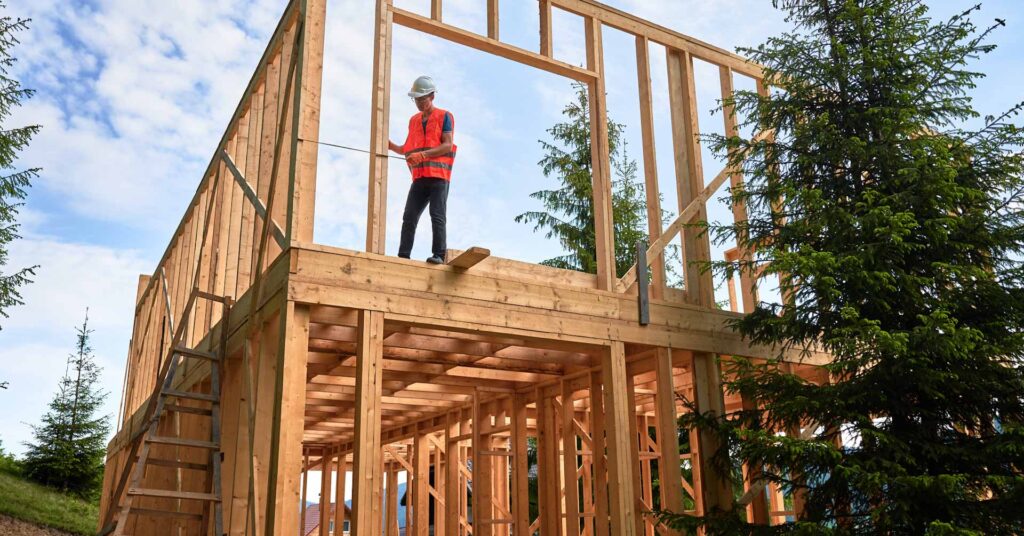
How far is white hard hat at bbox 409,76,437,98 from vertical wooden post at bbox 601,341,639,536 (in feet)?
9.95

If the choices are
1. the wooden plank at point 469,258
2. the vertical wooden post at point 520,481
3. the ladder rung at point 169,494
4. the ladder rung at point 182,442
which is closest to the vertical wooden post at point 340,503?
the vertical wooden post at point 520,481

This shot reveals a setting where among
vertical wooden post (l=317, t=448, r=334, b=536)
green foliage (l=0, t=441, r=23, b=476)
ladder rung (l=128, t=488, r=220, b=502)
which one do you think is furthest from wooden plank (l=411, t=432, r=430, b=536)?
green foliage (l=0, t=441, r=23, b=476)

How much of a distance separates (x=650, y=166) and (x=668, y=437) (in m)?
2.97

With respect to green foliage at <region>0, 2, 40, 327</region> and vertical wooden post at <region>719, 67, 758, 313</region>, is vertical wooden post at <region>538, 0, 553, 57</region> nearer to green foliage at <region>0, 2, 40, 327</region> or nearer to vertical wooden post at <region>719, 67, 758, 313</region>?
vertical wooden post at <region>719, 67, 758, 313</region>

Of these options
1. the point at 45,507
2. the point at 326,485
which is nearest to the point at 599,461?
the point at 326,485

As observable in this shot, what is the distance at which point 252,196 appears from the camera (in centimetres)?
852

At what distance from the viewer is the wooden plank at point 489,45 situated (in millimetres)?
8227

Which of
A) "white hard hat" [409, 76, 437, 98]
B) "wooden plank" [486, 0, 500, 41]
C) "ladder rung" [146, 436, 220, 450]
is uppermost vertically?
"wooden plank" [486, 0, 500, 41]

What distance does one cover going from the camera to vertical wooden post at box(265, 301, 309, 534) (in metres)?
6.41

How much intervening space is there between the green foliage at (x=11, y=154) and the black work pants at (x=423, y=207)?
1367 cm

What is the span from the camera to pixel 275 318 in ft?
23.8

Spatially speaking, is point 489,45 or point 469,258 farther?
point 489,45

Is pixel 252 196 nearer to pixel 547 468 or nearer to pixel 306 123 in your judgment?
pixel 306 123

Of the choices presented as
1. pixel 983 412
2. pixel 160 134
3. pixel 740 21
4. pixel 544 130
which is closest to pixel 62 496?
pixel 160 134
